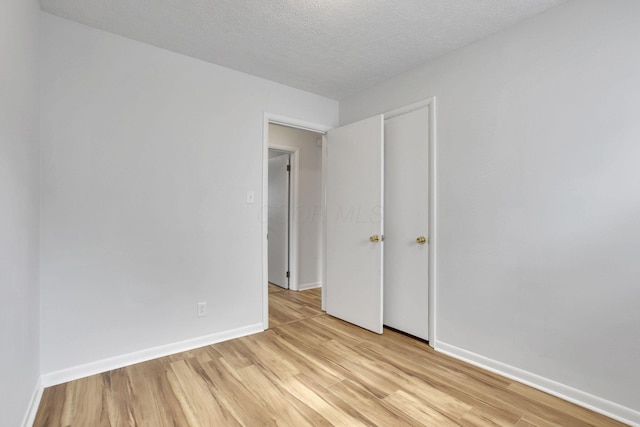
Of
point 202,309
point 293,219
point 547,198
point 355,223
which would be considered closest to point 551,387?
point 547,198

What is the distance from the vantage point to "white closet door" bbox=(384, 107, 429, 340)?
260 cm

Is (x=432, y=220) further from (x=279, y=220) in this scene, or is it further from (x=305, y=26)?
(x=279, y=220)

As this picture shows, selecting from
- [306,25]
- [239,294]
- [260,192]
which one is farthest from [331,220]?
[306,25]

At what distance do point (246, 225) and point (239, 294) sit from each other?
628 millimetres

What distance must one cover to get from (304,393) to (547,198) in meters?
1.95

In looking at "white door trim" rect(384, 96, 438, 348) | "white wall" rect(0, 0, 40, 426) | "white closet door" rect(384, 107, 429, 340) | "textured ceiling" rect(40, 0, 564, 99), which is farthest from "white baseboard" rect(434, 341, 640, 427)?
"white wall" rect(0, 0, 40, 426)

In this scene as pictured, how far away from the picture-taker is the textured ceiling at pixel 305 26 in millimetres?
1859

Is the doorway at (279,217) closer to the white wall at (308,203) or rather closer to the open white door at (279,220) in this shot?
the open white door at (279,220)

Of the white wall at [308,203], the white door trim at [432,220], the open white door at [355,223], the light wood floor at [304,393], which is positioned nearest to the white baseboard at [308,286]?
the white wall at [308,203]

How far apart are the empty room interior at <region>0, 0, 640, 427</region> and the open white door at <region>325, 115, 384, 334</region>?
28 mm

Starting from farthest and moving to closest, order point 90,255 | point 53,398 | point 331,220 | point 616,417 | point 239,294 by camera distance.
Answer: point 331,220, point 239,294, point 90,255, point 53,398, point 616,417

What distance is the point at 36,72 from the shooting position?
1.81m

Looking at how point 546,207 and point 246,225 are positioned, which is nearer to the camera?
point 546,207

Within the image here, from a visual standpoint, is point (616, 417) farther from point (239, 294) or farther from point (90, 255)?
point (90, 255)
